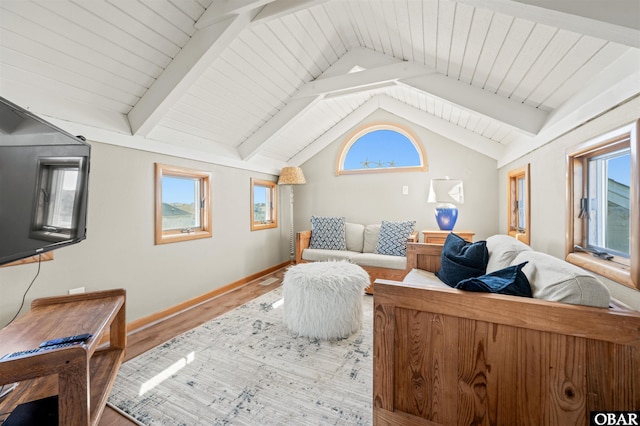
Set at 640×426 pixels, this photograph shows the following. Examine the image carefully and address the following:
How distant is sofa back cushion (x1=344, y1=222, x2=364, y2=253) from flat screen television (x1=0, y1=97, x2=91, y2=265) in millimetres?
3223

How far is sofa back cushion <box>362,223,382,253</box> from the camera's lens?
400cm

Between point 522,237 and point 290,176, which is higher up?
point 290,176

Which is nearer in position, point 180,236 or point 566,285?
point 566,285

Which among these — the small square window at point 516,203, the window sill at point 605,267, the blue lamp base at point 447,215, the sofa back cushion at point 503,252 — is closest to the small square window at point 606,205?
the window sill at point 605,267

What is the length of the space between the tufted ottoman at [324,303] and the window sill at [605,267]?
150cm

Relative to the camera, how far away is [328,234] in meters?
4.10

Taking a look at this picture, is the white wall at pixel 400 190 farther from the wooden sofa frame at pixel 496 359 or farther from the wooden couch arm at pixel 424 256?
the wooden sofa frame at pixel 496 359

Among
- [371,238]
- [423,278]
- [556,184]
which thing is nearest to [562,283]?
[423,278]

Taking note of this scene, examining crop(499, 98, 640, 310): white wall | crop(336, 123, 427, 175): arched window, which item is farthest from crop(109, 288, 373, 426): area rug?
crop(336, 123, 427, 175): arched window

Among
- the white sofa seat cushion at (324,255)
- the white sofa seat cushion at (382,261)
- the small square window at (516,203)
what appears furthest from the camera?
the white sofa seat cushion at (324,255)

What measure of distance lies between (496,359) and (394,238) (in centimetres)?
260

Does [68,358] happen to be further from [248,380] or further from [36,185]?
[248,380]

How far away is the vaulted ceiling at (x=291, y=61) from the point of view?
4.68 ft

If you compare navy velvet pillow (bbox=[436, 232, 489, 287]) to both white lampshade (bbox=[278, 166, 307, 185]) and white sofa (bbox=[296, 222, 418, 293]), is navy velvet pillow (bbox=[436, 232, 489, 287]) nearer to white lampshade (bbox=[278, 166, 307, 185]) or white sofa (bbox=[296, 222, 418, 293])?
white sofa (bbox=[296, 222, 418, 293])
